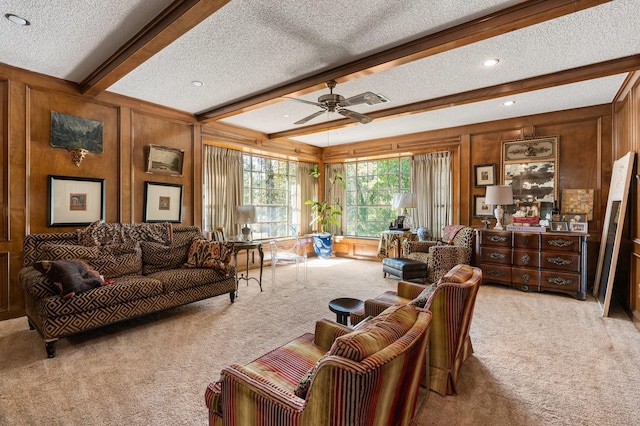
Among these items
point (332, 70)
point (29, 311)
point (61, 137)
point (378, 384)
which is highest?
point (332, 70)

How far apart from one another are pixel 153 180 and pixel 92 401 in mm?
3335

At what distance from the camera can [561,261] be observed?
14.6 ft

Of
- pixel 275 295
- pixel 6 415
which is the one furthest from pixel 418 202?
pixel 6 415

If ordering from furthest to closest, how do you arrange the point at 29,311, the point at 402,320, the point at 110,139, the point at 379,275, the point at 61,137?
the point at 379,275 < the point at 110,139 < the point at 61,137 < the point at 29,311 < the point at 402,320

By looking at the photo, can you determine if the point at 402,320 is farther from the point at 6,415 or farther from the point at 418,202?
the point at 418,202

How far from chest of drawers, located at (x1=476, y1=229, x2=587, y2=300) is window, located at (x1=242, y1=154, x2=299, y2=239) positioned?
13.3ft

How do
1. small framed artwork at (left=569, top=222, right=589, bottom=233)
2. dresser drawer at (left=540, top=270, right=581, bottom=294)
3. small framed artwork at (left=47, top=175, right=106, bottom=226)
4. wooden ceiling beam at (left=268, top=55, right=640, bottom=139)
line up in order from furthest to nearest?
small framed artwork at (left=569, top=222, right=589, bottom=233) < dresser drawer at (left=540, top=270, right=581, bottom=294) < small framed artwork at (left=47, top=175, right=106, bottom=226) < wooden ceiling beam at (left=268, top=55, right=640, bottom=139)

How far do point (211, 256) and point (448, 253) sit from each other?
351 cm

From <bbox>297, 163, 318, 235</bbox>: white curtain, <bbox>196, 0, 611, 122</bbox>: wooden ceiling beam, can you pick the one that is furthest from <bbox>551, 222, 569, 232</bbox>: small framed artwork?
<bbox>297, 163, 318, 235</bbox>: white curtain

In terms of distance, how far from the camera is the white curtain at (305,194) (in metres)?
7.69

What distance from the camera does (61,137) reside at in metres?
3.83

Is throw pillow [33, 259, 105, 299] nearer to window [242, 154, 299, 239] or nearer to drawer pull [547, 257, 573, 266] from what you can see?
window [242, 154, 299, 239]

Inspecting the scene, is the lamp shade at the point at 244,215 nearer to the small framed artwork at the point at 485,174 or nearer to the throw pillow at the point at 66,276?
the throw pillow at the point at 66,276

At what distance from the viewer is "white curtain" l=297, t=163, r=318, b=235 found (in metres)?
7.69
